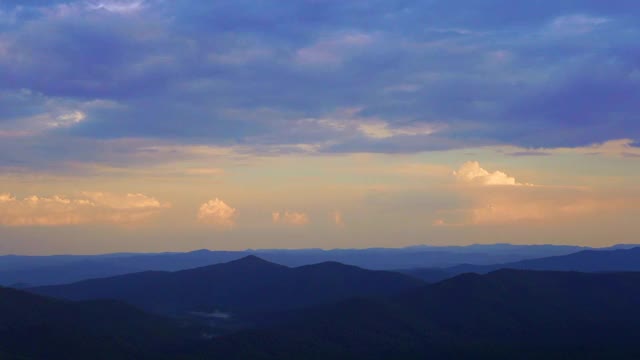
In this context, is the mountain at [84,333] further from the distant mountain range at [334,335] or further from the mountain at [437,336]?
the mountain at [437,336]

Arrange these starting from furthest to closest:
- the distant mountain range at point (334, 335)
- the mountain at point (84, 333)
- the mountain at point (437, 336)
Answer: the mountain at point (84, 333) → the distant mountain range at point (334, 335) → the mountain at point (437, 336)

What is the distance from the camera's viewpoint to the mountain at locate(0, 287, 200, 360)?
153500mm

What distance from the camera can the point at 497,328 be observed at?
186750 mm

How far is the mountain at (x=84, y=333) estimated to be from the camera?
15350cm

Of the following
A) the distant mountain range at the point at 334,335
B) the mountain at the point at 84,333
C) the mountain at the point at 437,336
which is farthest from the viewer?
the mountain at the point at 84,333

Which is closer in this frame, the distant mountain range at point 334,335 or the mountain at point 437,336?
the mountain at point 437,336

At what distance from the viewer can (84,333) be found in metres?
164

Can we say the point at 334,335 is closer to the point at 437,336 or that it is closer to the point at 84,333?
the point at 437,336

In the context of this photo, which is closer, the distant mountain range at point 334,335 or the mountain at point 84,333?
the distant mountain range at point 334,335

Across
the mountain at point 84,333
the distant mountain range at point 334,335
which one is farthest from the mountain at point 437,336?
the mountain at point 84,333

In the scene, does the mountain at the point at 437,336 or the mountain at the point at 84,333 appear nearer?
the mountain at the point at 437,336

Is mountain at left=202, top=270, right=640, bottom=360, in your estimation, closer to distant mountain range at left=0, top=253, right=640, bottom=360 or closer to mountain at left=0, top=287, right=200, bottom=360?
distant mountain range at left=0, top=253, right=640, bottom=360

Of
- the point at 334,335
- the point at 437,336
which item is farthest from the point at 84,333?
the point at 437,336

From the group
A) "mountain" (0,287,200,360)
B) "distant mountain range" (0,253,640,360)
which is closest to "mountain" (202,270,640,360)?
"distant mountain range" (0,253,640,360)
